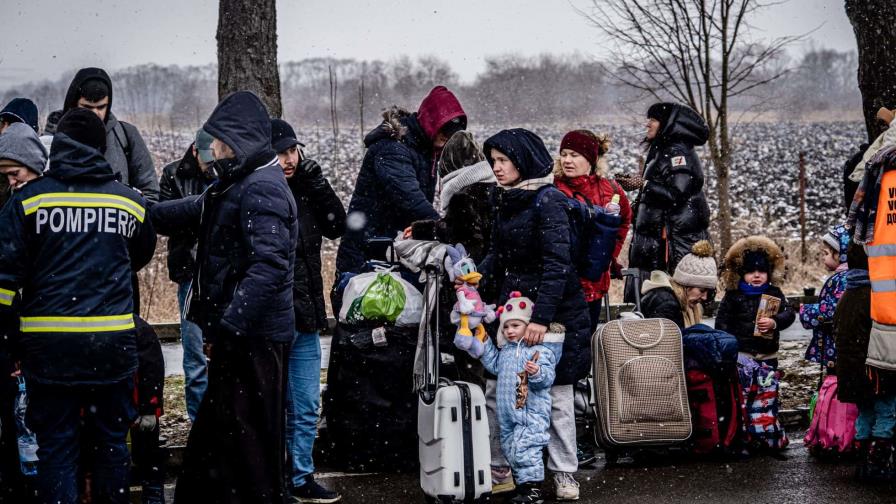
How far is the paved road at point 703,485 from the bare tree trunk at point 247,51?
10.7 feet

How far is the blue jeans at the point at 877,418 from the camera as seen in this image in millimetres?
6027

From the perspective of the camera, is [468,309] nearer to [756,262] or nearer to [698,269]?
[698,269]

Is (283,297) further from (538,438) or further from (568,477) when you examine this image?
(568,477)

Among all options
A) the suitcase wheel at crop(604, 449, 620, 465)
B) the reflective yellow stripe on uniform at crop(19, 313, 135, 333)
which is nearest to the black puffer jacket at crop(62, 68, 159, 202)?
the reflective yellow stripe on uniform at crop(19, 313, 135, 333)

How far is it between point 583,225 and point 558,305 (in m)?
0.59

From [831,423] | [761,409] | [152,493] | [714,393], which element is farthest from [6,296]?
[831,423]

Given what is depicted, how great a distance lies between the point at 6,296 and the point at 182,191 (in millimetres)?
1895

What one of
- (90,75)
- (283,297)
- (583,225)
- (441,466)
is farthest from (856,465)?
(90,75)

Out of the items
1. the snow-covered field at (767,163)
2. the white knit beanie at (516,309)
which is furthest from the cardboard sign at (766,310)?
the snow-covered field at (767,163)

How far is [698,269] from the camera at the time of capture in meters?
7.16

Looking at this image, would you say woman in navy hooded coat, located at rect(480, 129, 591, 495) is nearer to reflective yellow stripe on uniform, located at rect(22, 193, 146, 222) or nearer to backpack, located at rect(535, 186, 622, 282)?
backpack, located at rect(535, 186, 622, 282)

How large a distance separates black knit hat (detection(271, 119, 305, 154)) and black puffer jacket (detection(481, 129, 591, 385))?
3.78 ft

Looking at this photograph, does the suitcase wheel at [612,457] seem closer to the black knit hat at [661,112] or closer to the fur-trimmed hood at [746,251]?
the fur-trimmed hood at [746,251]

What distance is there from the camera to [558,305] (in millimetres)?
5859
